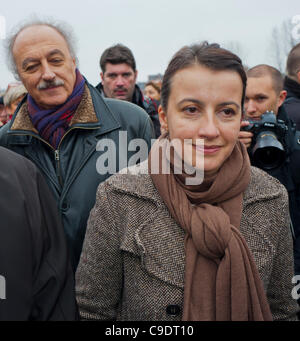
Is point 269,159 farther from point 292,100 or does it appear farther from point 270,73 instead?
point 292,100

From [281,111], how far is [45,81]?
1.52 m

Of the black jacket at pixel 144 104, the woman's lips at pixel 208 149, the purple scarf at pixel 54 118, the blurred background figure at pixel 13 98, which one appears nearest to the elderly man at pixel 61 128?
the purple scarf at pixel 54 118

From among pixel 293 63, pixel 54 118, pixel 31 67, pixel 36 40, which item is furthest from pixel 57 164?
pixel 293 63

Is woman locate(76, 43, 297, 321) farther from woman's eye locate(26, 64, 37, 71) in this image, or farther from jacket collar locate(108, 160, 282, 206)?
woman's eye locate(26, 64, 37, 71)

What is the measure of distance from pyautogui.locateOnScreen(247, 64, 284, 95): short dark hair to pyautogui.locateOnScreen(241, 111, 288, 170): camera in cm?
53

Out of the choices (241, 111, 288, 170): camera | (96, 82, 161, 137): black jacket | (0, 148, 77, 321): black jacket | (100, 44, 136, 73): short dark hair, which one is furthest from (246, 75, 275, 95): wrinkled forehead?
(0, 148, 77, 321): black jacket

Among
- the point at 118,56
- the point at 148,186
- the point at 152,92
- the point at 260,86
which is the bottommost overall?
the point at 148,186

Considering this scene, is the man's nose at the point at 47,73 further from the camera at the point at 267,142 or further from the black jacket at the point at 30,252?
the camera at the point at 267,142

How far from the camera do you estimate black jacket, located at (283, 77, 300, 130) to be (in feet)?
9.47

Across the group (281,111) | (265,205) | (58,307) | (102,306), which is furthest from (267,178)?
(281,111)

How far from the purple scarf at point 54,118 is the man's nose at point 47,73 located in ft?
0.46

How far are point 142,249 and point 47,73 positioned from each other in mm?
1067

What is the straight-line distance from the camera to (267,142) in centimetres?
212

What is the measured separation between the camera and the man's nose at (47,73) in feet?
6.68
